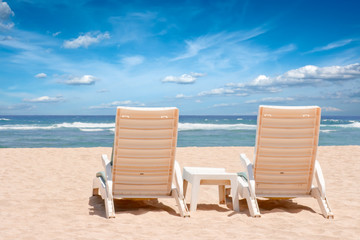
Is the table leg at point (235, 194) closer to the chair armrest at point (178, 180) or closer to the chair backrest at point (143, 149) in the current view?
the chair armrest at point (178, 180)

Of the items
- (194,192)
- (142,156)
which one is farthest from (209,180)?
(142,156)

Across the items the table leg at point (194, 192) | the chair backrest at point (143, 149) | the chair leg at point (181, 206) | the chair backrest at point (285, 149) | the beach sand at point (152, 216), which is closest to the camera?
the beach sand at point (152, 216)

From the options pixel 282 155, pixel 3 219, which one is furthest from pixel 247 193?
pixel 3 219

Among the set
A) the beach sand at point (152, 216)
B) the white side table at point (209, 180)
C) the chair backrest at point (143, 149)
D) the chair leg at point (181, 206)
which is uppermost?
the chair backrest at point (143, 149)

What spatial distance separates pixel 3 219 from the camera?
381cm

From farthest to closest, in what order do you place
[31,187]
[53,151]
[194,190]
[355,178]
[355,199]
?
[53,151]
[355,178]
[31,187]
[355,199]
[194,190]

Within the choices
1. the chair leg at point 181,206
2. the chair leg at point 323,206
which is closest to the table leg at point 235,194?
the chair leg at point 181,206

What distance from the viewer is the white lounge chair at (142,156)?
380 centimetres

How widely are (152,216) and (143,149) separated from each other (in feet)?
2.58

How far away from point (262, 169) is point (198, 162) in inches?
208

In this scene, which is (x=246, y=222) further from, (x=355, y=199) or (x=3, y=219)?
(x=3, y=219)

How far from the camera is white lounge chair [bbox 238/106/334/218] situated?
391 centimetres

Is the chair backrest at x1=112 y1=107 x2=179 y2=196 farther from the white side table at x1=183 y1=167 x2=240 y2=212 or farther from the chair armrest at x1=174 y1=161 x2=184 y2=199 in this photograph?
the white side table at x1=183 y1=167 x2=240 y2=212

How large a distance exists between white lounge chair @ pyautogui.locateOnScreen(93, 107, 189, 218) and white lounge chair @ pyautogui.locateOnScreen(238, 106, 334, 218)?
33.8 inches
